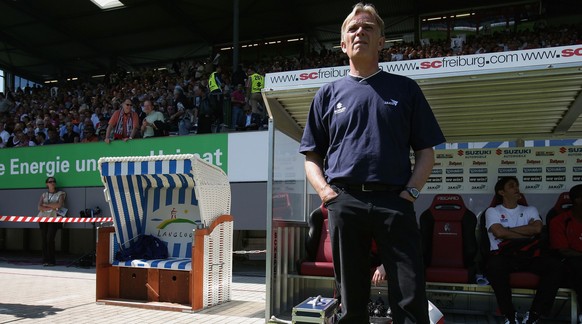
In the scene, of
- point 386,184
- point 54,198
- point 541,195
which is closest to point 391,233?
point 386,184

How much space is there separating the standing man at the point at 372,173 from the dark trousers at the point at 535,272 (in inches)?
118

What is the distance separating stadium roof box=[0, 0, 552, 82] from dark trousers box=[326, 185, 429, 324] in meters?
17.5

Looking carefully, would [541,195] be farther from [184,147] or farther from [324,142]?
[184,147]

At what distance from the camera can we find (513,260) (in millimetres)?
5059

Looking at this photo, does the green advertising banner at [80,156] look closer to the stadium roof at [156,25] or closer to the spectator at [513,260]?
the spectator at [513,260]

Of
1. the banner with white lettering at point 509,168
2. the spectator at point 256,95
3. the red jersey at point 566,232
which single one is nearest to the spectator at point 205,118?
the spectator at point 256,95

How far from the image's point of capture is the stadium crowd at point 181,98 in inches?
437

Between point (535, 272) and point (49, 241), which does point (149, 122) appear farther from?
point (535, 272)

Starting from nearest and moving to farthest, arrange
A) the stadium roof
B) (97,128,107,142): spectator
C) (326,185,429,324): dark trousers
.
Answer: (326,185,429,324): dark trousers, (97,128,107,142): spectator, the stadium roof

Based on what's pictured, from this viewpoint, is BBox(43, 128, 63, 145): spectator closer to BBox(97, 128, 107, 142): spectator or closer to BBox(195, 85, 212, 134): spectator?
BBox(97, 128, 107, 142): spectator

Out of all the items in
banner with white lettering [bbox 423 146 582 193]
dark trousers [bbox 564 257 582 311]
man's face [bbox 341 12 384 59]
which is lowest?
dark trousers [bbox 564 257 582 311]

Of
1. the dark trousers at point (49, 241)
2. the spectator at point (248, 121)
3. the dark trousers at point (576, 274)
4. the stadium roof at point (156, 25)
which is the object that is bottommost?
the dark trousers at point (49, 241)

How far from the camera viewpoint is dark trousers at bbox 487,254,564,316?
4746 mm

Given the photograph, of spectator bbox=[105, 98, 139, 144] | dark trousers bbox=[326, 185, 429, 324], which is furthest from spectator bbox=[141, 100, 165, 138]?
dark trousers bbox=[326, 185, 429, 324]
